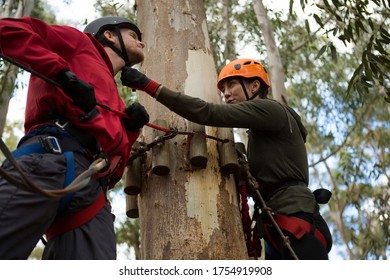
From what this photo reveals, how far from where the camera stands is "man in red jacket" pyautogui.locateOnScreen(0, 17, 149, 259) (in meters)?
2.33

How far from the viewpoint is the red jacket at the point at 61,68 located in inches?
99.9

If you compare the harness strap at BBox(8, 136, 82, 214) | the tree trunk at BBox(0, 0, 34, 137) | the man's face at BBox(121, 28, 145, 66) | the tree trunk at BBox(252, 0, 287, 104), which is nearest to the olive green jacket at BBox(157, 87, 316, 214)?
the man's face at BBox(121, 28, 145, 66)

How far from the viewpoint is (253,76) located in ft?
13.2

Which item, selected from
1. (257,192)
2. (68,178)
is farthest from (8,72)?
(68,178)

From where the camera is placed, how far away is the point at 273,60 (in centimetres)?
909

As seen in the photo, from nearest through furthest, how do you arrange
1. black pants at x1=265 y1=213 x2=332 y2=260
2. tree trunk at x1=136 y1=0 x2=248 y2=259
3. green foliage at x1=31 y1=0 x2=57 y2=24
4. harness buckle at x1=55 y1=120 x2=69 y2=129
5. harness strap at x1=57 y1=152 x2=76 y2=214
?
1. harness strap at x1=57 y1=152 x2=76 y2=214
2. harness buckle at x1=55 y1=120 x2=69 y2=129
3. tree trunk at x1=136 y1=0 x2=248 y2=259
4. black pants at x1=265 y1=213 x2=332 y2=260
5. green foliage at x1=31 y1=0 x2=57 y2=24

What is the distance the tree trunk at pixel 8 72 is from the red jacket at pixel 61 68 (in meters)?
4.46

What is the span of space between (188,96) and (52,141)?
1011 mm

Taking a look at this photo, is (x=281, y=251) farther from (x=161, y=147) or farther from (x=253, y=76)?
(x=253, y=76)

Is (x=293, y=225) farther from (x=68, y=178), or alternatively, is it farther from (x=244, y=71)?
(x=68, y=178)

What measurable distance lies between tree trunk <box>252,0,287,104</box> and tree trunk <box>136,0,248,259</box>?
448 centimetres

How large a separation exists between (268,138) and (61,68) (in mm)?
1566

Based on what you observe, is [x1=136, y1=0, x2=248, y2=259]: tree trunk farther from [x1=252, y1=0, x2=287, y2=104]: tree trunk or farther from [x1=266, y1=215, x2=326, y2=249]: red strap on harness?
[x1=252, y1=0, x2=287, y2=104]: tree trunk
